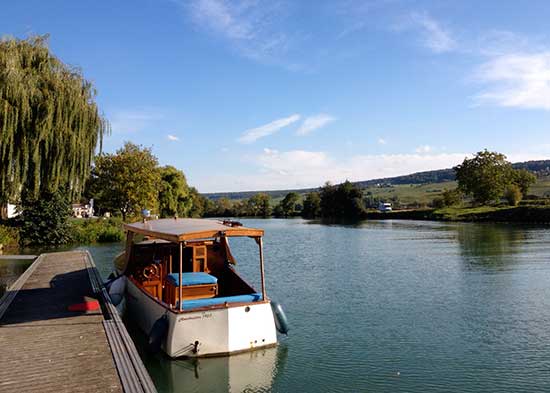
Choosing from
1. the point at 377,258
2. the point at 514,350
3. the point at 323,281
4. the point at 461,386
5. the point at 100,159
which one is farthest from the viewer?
the point at 100,159

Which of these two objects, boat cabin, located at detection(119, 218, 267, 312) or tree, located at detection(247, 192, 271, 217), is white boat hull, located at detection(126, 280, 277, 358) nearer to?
boat cabin, located at detection(119, 218, 267, 312)

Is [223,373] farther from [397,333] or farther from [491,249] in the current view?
[491,249]

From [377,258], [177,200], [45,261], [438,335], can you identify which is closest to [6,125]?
[45,261]

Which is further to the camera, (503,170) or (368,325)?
(503,170)

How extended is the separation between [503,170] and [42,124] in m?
67.5

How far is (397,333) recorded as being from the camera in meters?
12.7

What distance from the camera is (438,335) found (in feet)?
41.2

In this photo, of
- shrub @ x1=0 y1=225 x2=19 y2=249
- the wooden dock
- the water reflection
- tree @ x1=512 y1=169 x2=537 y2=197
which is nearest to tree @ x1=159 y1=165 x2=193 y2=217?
shrub @ x1=0 y1=225 x2=19 y2=249

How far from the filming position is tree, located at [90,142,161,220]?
47.1 m

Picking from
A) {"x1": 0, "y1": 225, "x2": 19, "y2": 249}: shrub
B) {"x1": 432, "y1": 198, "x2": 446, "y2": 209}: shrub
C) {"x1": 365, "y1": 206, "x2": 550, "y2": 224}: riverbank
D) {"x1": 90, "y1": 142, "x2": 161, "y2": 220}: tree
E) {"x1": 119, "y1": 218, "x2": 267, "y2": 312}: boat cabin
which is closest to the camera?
{"x1": 119, "y1": 218, "x2": 267, "y2": 312}: boat cabin

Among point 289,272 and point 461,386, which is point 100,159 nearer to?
point 289,272

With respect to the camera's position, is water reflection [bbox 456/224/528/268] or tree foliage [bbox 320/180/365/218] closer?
water reflection [bbox 456/224/528/268]

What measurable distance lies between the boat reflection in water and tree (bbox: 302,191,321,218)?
90852 mm

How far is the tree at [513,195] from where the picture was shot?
67.4 meters
